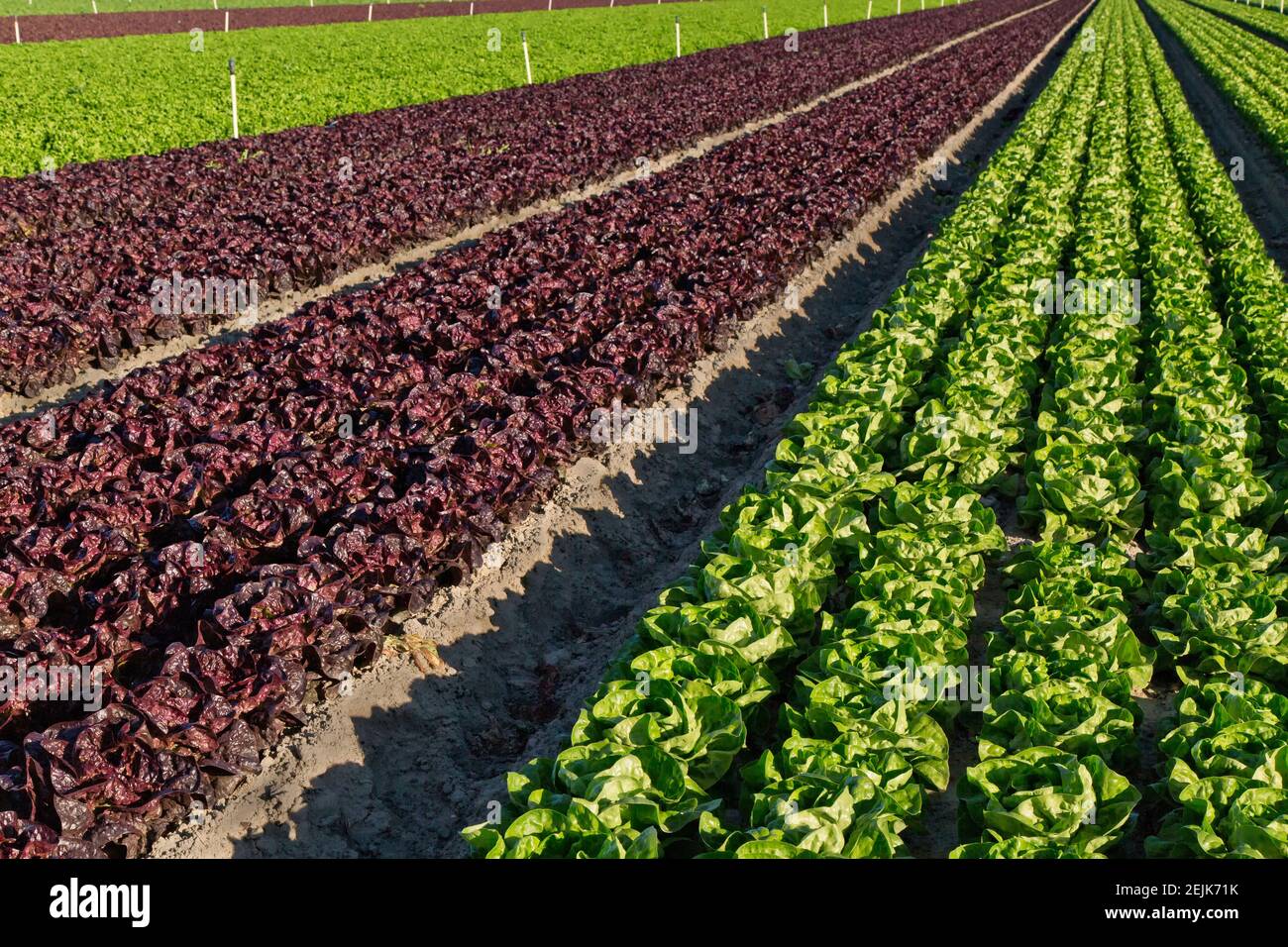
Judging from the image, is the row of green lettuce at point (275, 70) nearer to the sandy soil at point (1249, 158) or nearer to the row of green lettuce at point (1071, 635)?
the sandy soil at point (1249, 158)

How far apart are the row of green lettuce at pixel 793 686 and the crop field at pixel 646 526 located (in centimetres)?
3

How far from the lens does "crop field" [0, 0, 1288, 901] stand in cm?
464

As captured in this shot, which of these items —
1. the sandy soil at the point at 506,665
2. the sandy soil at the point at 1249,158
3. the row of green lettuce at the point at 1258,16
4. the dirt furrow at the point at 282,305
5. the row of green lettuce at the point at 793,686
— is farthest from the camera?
the row of green lettuce at the point at 1258,16

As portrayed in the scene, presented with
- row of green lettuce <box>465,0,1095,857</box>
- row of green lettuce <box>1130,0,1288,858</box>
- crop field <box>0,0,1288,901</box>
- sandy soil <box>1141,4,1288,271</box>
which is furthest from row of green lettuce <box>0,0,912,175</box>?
row of green lettuce <box>1130,0,1288,858</box>

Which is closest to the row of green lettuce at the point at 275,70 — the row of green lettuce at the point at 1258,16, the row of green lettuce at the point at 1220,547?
the row of green lettuce at the point at 1220,547

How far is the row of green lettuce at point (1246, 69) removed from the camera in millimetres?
22547

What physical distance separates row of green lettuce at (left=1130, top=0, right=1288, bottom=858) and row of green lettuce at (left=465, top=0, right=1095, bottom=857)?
3.72 ft

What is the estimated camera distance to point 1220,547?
6.11 meters

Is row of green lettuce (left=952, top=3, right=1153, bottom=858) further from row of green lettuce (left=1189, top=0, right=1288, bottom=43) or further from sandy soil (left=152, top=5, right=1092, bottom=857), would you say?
row of green lettuce (left=1189, top=0, right=1288, bottom=43)

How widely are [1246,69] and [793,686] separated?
35.0m
